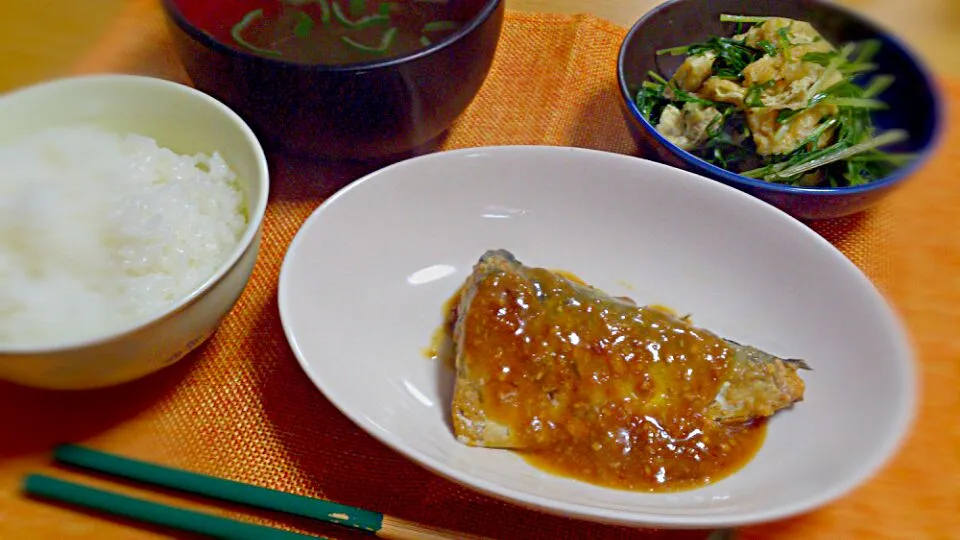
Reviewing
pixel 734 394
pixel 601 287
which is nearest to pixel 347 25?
pixel 601 287

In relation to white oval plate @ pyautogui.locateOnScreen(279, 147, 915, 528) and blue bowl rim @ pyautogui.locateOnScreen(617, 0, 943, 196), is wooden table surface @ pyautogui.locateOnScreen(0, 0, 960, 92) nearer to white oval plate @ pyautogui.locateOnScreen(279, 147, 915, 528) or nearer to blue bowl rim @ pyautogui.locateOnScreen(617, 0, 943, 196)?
blue bowl rim @ pyautogui.locateOnScreen(617, 0, 943, 196)

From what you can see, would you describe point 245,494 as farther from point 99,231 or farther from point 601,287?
point 601,287

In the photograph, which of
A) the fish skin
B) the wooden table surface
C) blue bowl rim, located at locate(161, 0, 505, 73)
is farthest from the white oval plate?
the wooden table surface

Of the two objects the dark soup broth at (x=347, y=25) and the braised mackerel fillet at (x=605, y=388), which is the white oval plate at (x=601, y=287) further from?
the dark soup broth at (x=347, y=25)

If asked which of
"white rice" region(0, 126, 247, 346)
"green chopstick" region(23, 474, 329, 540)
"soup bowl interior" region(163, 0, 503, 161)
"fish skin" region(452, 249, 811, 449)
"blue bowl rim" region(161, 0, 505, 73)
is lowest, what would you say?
"green chopstick" region(23, 474, 329, 540)

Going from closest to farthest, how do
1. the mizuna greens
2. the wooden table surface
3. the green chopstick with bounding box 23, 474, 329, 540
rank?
1. the green chopstick with bounding box 23, 474, 329, 540
2. the wooden table surface
3. the mizuna greens

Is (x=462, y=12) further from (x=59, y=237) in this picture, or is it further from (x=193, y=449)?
(x=193, y=449)

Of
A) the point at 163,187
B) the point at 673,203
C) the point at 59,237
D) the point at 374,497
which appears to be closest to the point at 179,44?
the point at 163,187
